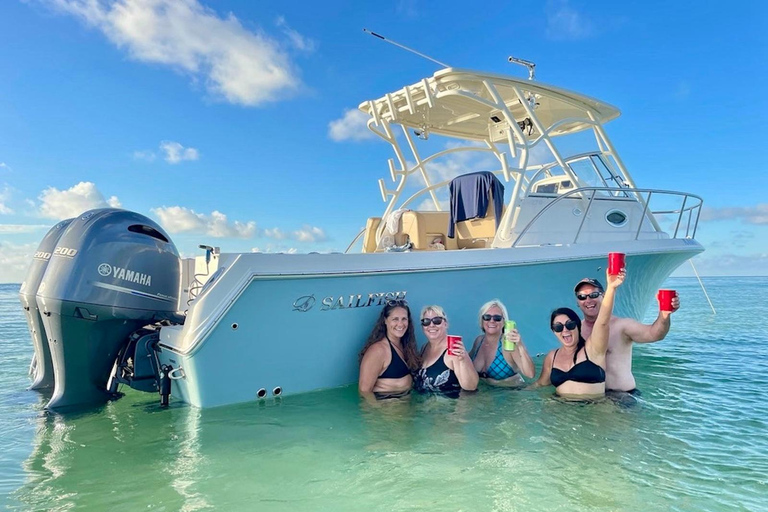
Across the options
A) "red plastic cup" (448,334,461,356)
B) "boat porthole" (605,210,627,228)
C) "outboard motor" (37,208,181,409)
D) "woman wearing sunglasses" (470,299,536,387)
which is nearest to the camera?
"outboard motor" (37,208,181,409)

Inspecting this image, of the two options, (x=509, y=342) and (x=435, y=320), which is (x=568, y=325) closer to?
(x=509, y=342)

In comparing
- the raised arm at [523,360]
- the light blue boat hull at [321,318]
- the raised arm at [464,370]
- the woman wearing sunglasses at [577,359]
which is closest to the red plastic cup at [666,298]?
the woman wearing sunglasses at [577,359]

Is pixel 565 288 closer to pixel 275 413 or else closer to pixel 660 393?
pixel 660 393

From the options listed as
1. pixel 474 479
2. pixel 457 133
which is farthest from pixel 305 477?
pixel 457 133

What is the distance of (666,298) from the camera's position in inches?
141

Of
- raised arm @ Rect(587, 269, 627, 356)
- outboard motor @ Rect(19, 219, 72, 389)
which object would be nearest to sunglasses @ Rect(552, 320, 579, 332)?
raised arm @ Rect(587, 269, 627, 356)

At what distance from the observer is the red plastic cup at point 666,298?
356 centimetres

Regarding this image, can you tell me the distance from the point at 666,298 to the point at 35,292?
4872 mm

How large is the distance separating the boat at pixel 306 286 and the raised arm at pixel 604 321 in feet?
4.77

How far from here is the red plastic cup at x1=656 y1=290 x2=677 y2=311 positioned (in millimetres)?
3557

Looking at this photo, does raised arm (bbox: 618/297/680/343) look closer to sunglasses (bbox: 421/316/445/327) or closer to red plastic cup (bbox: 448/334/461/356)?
red plastic cup (bbox: 448/334/461/356)

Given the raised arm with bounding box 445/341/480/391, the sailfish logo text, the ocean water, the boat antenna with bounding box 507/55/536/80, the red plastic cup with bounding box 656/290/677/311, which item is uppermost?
the boat antenna with bounding box 507/55/536/80

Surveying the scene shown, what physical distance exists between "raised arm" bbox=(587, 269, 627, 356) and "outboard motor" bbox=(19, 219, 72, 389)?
446 centimetres

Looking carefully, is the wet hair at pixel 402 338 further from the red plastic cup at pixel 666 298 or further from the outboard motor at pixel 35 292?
the outboard motor at pixel 35 292
